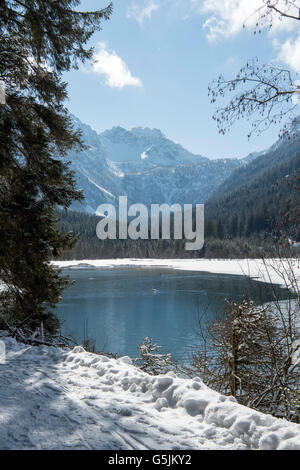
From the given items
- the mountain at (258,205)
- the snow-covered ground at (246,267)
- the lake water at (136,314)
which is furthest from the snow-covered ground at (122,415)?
the lake water at (136,314)

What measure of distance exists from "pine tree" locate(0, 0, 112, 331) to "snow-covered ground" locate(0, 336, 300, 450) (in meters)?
2.60

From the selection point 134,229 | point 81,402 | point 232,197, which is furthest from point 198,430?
point 232,197

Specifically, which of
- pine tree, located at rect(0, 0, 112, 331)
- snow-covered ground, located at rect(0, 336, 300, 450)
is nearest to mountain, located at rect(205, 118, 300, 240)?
snow-covered ground, located at rect(0, 336, 300, 450)

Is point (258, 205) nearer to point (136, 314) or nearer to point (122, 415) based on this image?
point (136, 314)

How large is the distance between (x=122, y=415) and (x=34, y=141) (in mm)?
5373

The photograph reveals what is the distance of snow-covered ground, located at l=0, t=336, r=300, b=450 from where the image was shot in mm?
2773

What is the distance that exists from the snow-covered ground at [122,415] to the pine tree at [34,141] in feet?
8.53

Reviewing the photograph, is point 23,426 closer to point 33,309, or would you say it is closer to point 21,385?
point 21,385

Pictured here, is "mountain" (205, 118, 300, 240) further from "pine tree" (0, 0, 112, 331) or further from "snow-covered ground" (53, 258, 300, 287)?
"pine tree" (0, 0, 112, 331)

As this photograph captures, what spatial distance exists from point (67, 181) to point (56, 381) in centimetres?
457

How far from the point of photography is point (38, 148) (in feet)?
21.9

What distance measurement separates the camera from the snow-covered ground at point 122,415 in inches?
109

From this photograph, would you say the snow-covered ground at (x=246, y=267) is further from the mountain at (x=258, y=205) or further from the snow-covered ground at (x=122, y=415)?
the snow-covered ground at (x=122, y=415)

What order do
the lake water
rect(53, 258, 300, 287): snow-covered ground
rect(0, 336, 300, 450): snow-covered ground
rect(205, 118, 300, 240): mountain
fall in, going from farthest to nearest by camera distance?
the lake water, rect(53, 258, 300, 287): snow-covered ground, rect(205, 118, 300, 240): mountain, rect(0, 336, 300, 450): snow-covered ground
